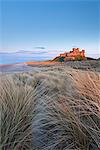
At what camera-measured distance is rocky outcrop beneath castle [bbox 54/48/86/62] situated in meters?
2.66

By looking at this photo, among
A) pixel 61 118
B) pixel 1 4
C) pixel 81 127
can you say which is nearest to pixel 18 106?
pixel 61 118

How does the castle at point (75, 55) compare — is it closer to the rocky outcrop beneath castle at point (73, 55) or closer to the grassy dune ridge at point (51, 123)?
the rocky outcrop beneath castle at point (73, 55)

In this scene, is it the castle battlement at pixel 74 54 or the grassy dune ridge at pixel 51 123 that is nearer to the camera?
the grassy dune ridge at pixel 51 123

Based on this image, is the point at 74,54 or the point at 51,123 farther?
the point at 74,54

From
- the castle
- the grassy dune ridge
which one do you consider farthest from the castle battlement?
the grassy dune ridge

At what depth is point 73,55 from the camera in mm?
2750

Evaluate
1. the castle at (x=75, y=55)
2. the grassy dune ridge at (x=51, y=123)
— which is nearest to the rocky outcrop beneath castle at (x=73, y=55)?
the castle at (x=75, y=55)

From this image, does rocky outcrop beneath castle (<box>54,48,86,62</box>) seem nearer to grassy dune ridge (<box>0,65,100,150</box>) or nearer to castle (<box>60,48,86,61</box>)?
castle (<box>60,48,86,61</box>)

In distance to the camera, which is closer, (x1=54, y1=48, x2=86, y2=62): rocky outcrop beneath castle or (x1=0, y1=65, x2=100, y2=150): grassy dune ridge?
(x1=0, y1=65, x2=100, y2=150): grassy dune ridge

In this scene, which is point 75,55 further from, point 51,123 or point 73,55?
point 51,123

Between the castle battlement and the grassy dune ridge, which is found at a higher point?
the castle battlement

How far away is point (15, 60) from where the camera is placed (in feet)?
7.10

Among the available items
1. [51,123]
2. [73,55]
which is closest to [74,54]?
[73,55]

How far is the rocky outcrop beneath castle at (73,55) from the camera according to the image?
266 centimetres
